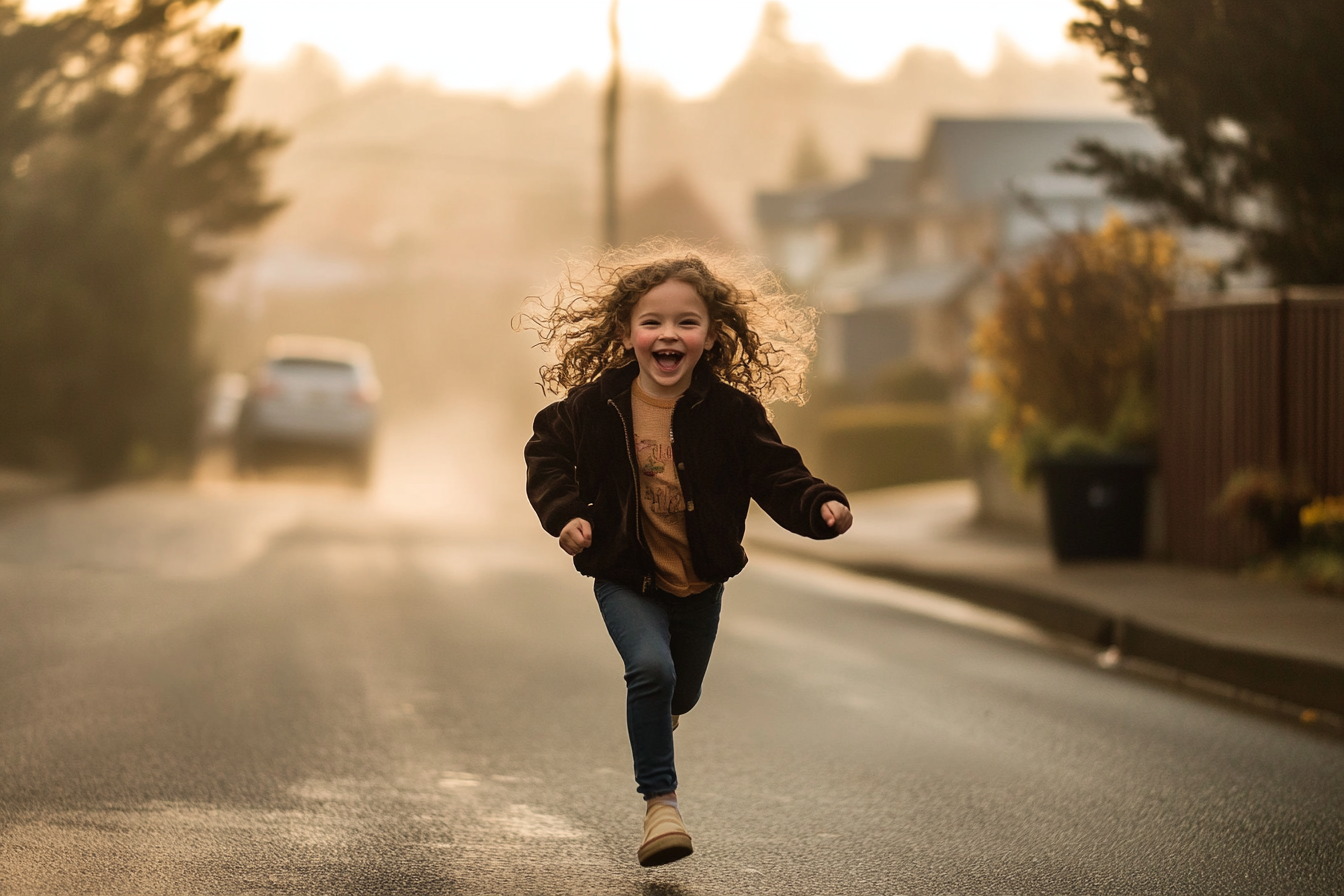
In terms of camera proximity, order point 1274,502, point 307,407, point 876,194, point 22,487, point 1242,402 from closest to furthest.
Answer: point 1274,502
point 1242,402
point 22,487
point 307,407
point 876,194

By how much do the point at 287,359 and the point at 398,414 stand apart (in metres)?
45.4

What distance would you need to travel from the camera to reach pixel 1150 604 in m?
11.0

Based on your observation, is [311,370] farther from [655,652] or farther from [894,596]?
[655,652]

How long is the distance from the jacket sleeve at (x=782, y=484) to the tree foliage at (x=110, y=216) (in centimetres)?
1311

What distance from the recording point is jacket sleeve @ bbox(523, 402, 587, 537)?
5.06 meters

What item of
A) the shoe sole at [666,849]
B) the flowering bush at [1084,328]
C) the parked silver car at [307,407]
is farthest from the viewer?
the parked silver car at [307,407]

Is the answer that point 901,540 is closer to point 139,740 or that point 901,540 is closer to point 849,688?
point 849,688

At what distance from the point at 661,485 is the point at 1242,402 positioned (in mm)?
8562

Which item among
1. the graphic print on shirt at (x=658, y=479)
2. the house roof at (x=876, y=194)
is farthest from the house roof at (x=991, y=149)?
the graphic print on shirt at (x=658, y=479)

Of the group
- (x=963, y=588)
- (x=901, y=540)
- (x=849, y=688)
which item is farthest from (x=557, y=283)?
(x=901, y=540)

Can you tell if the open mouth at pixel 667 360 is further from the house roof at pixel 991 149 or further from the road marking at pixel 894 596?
the house roof at pixel 991 149

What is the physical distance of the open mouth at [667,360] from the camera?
5.24 metres

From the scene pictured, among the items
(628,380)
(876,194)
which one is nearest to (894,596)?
(628,380)

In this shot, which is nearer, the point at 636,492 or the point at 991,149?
the point at 636,492
